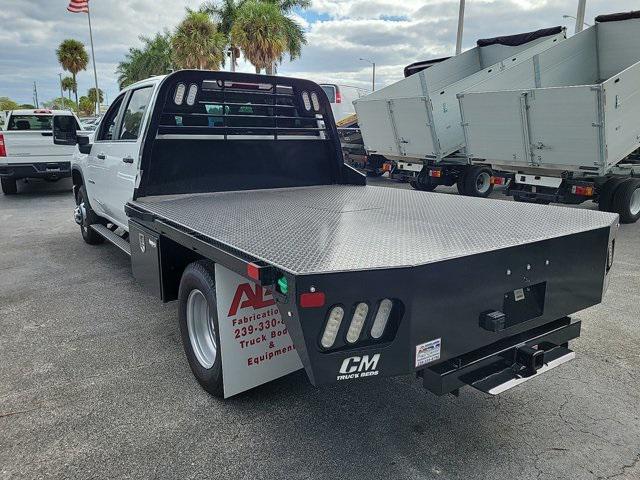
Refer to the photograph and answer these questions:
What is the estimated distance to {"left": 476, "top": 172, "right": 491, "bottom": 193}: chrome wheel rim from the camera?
12.3 m

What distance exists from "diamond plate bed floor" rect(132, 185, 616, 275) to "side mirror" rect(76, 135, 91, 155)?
2.33m

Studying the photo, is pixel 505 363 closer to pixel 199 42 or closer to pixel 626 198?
pixel 626 198

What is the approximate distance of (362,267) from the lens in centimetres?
212

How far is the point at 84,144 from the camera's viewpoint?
6168 mm

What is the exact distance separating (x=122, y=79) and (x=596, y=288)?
6257 centimetres

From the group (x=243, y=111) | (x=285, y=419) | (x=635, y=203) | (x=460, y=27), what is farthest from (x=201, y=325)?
(x=460, y=27)

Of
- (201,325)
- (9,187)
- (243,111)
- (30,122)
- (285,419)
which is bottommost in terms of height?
(285,419)

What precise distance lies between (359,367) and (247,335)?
0.93 metres

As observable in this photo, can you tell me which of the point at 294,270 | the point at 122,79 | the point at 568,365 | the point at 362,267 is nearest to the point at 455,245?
the point at 362,267

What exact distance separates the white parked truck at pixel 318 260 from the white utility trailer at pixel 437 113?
6.90 m

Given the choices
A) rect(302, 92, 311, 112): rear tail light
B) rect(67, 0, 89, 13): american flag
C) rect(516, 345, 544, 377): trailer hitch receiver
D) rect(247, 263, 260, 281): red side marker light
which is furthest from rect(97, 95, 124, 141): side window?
rect(67, 0, 89, 13): american flag

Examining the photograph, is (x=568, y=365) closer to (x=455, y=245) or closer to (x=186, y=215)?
(x=455, y=245)

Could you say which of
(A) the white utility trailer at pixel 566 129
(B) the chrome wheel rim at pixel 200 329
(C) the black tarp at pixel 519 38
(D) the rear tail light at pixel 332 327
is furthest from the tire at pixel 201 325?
(C) the black tarp at pixel 519 38

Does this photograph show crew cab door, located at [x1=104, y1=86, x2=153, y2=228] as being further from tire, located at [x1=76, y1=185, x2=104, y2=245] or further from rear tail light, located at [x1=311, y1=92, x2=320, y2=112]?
rear tail light, located at [x1=311, y1=92, x2=320, y2=112]
